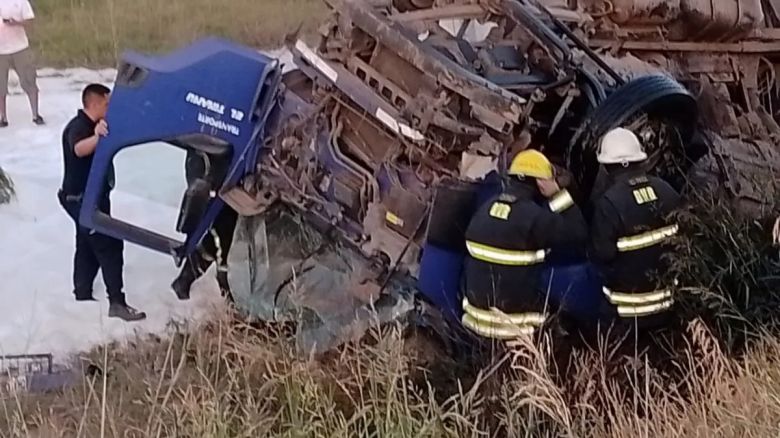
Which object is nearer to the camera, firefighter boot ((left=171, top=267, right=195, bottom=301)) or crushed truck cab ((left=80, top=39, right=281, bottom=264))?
crushed truck cab ((left=80, top=39, right=281, bottom=264))

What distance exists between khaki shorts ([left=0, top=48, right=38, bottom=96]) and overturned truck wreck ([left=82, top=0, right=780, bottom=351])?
5.65 metres

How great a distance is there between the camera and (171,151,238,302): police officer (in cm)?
618

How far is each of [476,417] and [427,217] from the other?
102 centimetres

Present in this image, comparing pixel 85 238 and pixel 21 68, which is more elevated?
pixel 85 238

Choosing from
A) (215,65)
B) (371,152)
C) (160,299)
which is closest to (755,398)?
(371,152)

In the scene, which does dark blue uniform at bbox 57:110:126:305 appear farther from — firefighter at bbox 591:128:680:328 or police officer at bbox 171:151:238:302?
firefighter at bbox 591:128:680:328

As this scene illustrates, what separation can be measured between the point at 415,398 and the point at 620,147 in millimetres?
1390

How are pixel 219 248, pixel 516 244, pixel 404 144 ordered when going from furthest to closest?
pixel 219 248
pixel 404 144
pixel 516 244

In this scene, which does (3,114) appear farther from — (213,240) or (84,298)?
(213,240)

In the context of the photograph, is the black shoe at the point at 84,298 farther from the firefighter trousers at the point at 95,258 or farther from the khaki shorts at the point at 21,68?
the khaki shorts at the point at 21,68

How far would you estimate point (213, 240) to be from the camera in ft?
21.1

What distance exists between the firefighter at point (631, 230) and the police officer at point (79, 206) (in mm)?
2952

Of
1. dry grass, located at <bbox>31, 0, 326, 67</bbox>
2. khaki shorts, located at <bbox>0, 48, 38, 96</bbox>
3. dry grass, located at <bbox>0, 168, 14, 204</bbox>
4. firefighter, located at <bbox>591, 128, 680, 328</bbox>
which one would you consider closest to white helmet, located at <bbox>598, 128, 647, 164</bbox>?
firefighter, located at <bbox>591, 128, 680, 328</bbox>

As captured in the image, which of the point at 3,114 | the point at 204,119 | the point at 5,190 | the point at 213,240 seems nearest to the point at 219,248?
the point at 213,240
